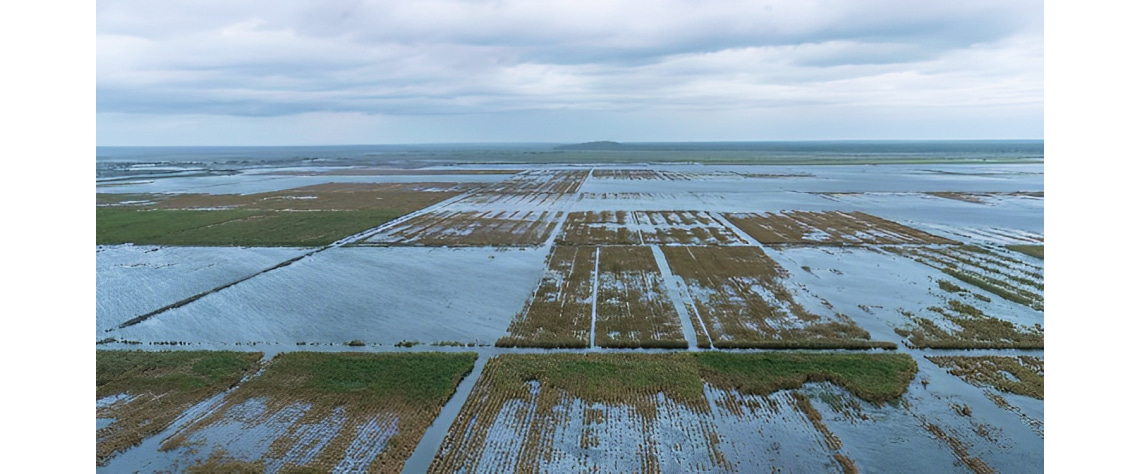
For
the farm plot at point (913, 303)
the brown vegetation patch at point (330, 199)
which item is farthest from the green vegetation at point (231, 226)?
the farm plot at point (913, 303)

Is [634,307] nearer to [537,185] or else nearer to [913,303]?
[913,303]

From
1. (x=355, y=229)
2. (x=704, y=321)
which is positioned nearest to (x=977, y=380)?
(x=704, y=321)

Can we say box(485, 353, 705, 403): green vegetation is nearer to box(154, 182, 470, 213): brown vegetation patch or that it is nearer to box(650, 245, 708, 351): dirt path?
box(650, 245, 708, 351): dirt path

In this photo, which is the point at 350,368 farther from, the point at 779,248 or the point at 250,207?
the point at 250,207

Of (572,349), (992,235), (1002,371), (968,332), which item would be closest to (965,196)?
(992,235)

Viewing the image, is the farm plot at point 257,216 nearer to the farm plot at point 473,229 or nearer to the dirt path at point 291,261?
the dirt path at point 291,261
